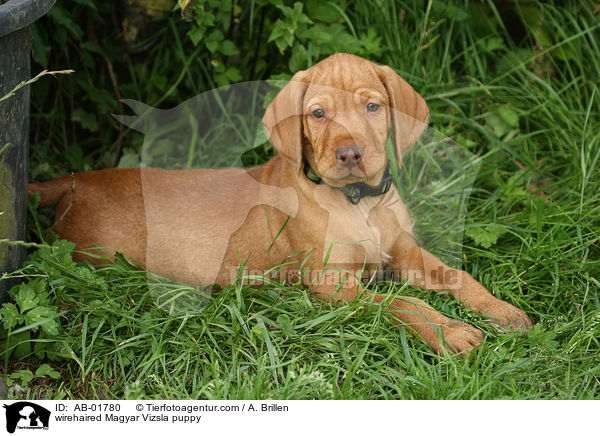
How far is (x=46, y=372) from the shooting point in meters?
3.35

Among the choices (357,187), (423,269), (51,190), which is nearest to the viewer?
(357,187)

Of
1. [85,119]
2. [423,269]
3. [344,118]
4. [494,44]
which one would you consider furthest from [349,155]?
[85,119]

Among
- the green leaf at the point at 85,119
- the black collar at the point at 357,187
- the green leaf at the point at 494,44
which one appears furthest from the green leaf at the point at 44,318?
the green leaf at the point at 494,44

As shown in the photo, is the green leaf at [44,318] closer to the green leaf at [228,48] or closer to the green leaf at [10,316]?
the green leaf at [10,316]

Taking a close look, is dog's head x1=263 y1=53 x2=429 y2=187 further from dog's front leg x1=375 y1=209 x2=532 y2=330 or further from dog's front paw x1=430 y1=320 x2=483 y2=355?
dog's front paw x1=430 y1=320 x2=483 y2=355

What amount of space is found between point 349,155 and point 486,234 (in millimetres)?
1460

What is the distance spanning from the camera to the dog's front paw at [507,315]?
12.3 feet

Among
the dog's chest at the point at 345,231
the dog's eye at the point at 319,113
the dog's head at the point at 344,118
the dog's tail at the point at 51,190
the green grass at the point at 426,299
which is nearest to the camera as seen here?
the green grass at the point at 426,299

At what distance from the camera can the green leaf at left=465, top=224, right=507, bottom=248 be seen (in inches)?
173

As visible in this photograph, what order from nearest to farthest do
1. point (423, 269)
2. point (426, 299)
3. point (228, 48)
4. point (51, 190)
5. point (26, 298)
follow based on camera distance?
point (26, 298), point (426, 299), point (423, 269), point (51, 190), point (228, 48)

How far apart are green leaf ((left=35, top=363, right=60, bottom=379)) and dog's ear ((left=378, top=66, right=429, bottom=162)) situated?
2.20 metres

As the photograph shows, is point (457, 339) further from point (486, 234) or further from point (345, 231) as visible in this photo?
point (486, 234)

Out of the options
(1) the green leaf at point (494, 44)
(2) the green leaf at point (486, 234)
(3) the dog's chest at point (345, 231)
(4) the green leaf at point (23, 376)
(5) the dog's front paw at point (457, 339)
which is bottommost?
(4) the green leaf at point (23, 376)
